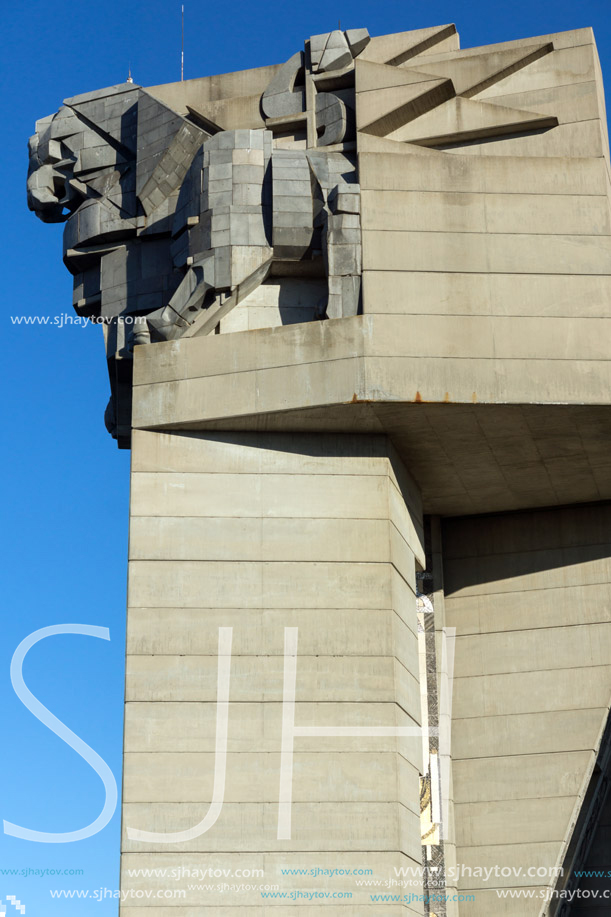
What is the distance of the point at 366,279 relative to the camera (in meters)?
25.7

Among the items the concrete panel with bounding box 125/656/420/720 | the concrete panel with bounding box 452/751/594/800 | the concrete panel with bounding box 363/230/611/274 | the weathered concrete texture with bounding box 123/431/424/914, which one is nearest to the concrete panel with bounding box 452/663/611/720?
the concrete panel with bounding box 452/751/594/800

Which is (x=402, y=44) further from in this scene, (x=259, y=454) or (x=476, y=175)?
(x=259, y=454)

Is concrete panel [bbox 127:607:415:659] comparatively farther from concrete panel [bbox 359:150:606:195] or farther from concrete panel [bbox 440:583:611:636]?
concrete panel [bbox 359:150:606:195]

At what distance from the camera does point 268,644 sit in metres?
24.8

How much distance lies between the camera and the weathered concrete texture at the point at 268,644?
23.7 m

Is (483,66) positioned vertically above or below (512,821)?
above

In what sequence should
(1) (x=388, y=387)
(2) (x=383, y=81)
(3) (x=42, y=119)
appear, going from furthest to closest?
(3) (x=42, y=119) < (2) (x=383, y=81) < (1) (x=388, y=387)

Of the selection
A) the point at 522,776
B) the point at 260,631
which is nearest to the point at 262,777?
the point at 260,631

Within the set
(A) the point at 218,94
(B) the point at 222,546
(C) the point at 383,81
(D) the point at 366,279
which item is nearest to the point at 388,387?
(D) the point at 366,279

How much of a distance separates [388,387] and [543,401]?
2861 millimetres

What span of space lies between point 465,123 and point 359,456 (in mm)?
7458

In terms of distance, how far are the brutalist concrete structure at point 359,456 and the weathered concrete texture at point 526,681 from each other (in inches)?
2.3

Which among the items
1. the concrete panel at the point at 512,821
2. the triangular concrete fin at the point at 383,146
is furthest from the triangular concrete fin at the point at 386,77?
the concrete panel at the point at 512,821

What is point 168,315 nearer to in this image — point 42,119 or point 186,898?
point 42,119
